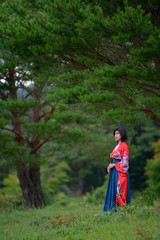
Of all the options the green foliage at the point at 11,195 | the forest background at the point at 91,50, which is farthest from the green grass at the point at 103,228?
the green foliage at the point at 11,195

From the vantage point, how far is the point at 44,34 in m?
6.27

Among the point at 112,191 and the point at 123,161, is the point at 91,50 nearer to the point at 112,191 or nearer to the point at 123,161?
the point at 123,161

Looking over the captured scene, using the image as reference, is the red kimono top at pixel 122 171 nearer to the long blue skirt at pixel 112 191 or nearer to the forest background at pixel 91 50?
the long blue skirt at pixel 112 191

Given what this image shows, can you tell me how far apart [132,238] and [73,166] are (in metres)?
28.2

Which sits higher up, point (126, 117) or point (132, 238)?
point (126, 117)

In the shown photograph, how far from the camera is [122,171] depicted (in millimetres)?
5371

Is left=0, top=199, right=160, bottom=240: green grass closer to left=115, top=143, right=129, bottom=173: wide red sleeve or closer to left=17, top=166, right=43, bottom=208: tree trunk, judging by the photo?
left=115, top=143, right=129, bottom=173: wide red sleeve

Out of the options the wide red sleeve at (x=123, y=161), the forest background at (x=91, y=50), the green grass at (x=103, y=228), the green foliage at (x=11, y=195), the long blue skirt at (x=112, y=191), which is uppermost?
the forest background at (x=91, y=50)

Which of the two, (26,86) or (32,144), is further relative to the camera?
(32,144)

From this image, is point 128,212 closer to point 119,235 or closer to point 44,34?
point 119,235

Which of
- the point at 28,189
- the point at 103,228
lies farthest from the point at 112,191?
the point at 28,189

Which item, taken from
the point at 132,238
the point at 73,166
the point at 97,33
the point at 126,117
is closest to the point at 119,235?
the point at 132,238

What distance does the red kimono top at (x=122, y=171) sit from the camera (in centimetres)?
536

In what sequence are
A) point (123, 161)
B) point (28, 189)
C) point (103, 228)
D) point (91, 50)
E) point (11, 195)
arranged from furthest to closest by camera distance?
point (11, 195)
point (28, 189)
point (91, 50)
point (123, 161)
point (103, 228)
